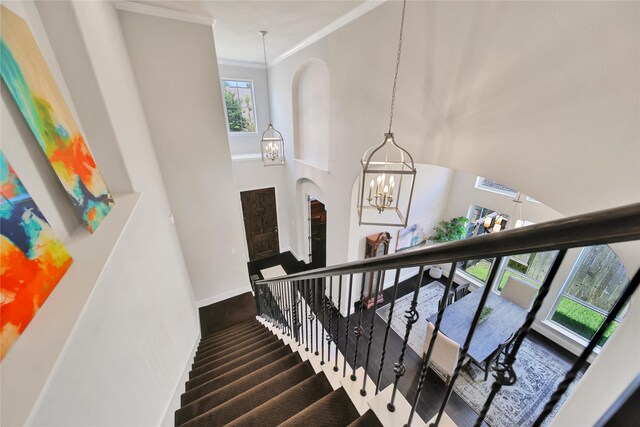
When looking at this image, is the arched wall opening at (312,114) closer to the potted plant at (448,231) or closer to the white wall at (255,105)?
the white wall at (255,105)

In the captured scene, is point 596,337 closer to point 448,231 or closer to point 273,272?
point 448,231

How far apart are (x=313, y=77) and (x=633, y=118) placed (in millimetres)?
4354

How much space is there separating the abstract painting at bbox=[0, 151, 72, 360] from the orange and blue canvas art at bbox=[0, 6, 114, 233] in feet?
1.44

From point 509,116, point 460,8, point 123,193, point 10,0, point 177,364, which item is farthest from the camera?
point 177,364

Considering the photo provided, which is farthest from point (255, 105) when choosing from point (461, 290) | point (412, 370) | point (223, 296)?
point (412, 370)

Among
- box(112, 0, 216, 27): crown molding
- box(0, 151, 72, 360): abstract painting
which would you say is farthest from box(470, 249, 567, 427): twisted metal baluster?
box(112, 0, 216, 27): crown molding

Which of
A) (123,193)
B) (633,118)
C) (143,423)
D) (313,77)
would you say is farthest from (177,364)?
(313,77)

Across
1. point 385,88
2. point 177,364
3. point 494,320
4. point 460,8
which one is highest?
point 460,8

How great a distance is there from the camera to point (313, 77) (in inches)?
187

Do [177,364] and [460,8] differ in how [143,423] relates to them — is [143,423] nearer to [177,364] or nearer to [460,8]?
[177,364]

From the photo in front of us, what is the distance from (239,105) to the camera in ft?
21.0

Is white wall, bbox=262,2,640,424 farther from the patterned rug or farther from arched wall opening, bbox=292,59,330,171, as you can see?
the patterned rug

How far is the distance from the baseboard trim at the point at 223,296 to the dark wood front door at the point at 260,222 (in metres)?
1.72

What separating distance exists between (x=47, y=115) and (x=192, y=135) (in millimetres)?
2799
